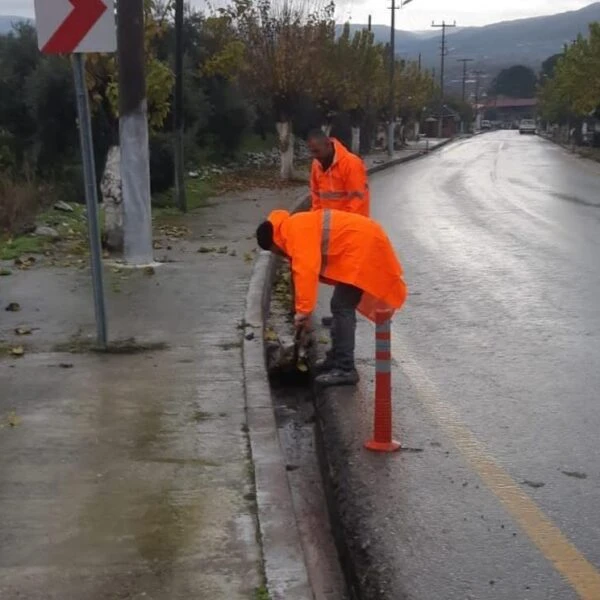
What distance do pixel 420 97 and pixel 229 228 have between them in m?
52.5

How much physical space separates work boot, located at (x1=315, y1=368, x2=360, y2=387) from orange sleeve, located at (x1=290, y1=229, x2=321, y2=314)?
1.10m

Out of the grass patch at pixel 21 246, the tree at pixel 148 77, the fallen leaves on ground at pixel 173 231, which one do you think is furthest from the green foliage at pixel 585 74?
the grass patch at pixel 21 246

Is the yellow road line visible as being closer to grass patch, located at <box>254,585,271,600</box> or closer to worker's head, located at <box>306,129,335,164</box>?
grass patch, located at <box>254,585,271,600</box>

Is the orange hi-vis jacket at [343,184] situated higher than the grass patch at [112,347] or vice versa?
the orange hi-vis jacket at [343,184]

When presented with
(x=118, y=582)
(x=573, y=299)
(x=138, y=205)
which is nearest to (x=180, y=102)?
(x=138, y=205)

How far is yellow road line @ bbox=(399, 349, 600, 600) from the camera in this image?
13.7 feet

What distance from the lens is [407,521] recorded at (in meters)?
4.74

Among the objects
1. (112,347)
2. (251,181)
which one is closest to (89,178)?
(112,347)

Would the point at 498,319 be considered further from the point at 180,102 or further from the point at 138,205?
the point at 180,102

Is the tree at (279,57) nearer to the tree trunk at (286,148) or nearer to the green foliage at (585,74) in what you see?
the tree trunk at (286,148)

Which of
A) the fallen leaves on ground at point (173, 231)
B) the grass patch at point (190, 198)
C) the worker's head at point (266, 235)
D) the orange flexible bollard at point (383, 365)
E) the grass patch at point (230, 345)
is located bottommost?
the grass patch at point (190, 198)

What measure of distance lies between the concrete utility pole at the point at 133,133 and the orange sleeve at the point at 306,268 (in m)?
5.70

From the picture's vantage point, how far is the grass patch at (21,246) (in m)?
12.1

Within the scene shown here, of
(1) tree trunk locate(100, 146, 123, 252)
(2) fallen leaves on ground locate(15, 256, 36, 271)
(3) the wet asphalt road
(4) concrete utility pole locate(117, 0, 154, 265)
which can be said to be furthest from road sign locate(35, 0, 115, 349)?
(1) tree trunk locate(100, 146, 123, 252)
